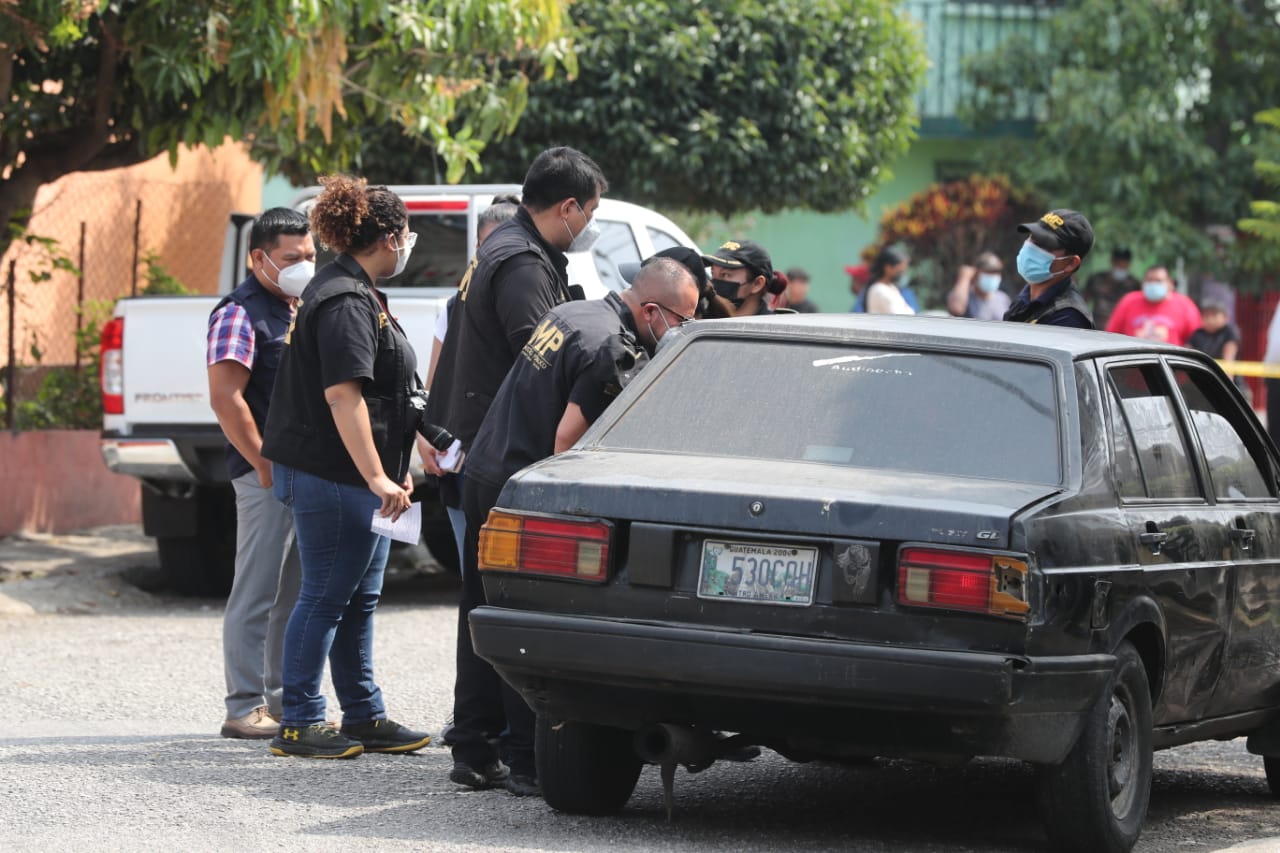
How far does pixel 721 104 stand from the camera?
52.2ft

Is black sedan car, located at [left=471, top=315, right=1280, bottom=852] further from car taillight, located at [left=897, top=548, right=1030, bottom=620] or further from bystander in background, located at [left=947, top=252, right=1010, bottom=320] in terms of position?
bystander in background, located at [left=947, top=252, right=1010, bottom=320]

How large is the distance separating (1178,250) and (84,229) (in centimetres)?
1103

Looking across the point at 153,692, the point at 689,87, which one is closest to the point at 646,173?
the point at 689,87

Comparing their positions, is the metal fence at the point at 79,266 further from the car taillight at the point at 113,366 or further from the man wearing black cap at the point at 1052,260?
the man wearing black cap at the point at 1052,260

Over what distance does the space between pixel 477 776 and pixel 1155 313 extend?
1079 centimetres

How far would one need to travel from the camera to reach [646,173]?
15.7 meters

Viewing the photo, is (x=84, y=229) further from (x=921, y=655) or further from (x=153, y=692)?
(x=921, y=655)

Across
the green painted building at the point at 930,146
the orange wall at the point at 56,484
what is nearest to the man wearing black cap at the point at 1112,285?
the green painted building at the point at 930,146

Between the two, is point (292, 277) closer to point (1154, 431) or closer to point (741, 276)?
point (741, 276)

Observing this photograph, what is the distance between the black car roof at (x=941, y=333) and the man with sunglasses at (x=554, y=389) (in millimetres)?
240

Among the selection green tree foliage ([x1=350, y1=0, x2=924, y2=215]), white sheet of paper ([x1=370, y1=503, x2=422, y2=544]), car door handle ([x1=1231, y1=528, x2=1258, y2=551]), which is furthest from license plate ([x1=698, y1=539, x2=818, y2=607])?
green tree foliage ([x1=350, y1=0, x2=924, y2=215])

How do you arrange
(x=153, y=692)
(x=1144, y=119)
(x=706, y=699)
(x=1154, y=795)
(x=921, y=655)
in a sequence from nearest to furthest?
(x=921, y=655)
(x=706, y=699)
(x=1154, y=795)
(x=153, y=692)
(x=1144, y=119)

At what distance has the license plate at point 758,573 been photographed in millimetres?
5195

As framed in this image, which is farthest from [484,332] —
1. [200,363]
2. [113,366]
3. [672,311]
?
[113,366]
